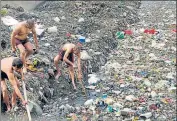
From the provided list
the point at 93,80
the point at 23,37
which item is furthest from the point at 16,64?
the point at 93,80

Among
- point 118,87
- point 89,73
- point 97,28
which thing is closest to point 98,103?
point 118,87

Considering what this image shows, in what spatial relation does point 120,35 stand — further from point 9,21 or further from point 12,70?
point 12,70

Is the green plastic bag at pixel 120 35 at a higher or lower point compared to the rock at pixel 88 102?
higher

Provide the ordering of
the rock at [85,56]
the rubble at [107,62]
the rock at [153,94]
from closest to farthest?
1. the rubble at [107,62]
2. the rock at [153,94]
3. the rock at [85,56]

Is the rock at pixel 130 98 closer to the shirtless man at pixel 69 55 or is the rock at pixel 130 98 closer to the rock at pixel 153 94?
the rock at pixel 153 94

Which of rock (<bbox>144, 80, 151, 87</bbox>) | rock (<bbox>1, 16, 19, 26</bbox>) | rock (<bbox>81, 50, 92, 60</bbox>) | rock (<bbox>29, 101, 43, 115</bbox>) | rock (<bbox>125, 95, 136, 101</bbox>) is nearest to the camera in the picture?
rock (<bbox>29, 101, 43, 115</bbox>)

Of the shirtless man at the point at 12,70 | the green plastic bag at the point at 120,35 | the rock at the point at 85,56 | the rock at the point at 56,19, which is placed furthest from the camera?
the rock at the point at 56,19

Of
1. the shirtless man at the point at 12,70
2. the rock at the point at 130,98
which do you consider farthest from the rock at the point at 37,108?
the rock at the point at 130,98

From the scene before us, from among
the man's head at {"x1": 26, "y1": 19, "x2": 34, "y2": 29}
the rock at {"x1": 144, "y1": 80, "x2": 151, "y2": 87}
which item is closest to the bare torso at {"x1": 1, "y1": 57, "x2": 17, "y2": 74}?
the man's head at {"x1": 26, "y1": 19, "x2": 34, "y2": 29}

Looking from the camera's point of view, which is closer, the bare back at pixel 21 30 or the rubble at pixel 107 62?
the rubble at pixel 107 62

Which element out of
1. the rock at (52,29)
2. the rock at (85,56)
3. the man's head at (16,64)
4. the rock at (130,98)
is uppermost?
the man's head at (16,64)

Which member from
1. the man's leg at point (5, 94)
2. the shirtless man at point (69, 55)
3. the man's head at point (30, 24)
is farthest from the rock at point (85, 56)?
the man's leg at point (5, 94)

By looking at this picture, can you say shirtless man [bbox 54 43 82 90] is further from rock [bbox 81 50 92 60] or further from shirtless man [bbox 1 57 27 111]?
shirtless man [bbox 1 57 27 111]

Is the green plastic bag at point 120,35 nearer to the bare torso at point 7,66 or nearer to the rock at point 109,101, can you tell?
the rock at point 109,101
